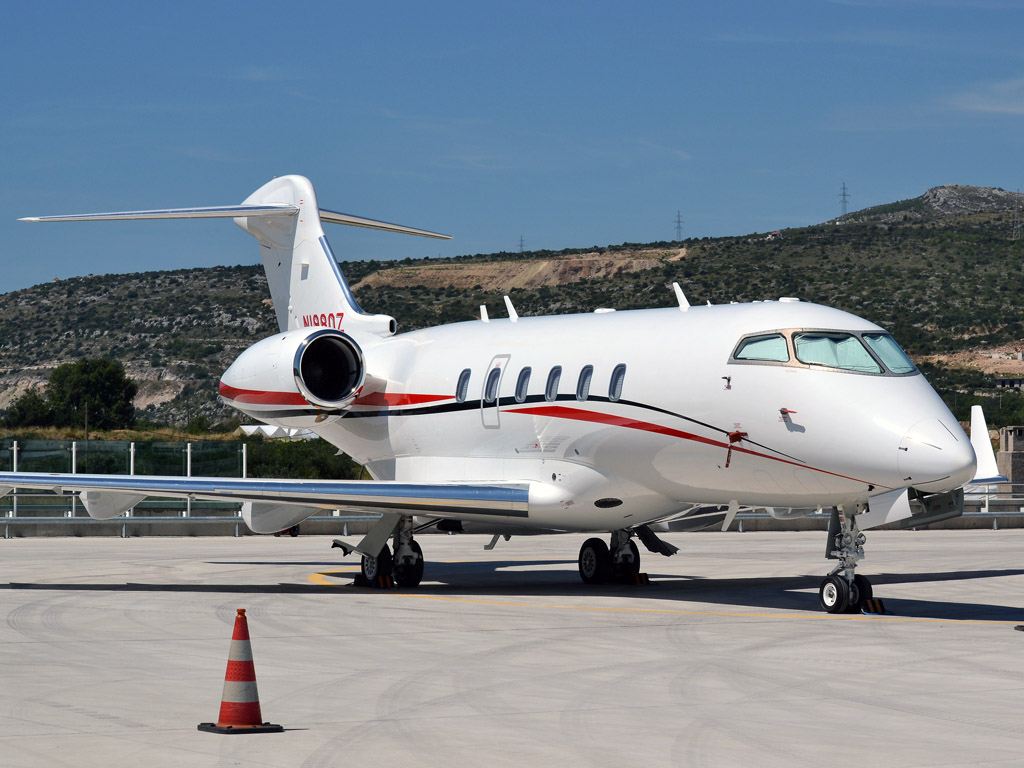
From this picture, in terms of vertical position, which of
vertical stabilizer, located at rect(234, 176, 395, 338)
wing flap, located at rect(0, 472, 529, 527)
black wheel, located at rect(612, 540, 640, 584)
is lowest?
black wheel, located at rect(612, 540, 640, 584)

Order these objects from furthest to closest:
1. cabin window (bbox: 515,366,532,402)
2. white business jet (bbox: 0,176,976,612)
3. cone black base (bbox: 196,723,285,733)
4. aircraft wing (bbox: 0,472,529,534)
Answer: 1. cabin window (bbox: 515,366,532,402)
2. aircraft wing (bbox: 0,472,529,534)
3. white business jet (bbox: 0,176,976,612)
4. cone black base (bbox: 196,723,285,733)

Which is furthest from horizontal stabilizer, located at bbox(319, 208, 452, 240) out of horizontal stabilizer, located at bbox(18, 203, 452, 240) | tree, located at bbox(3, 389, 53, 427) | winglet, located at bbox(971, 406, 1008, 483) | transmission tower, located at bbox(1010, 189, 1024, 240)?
transmission tower, located at bbox(1010, 189, 1024, 240)

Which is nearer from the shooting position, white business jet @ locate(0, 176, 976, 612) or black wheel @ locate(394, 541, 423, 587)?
white business jet @ locate(0, 176, 976, 612)

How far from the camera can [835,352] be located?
48.0 ft

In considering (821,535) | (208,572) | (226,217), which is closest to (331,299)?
(226,217)

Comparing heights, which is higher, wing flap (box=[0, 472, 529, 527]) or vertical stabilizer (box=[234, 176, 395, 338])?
vertical stabilizer (box=[234, 176, 395, 338])

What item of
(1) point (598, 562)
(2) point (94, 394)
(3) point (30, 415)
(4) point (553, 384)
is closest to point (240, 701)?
(4) point (553, 384)

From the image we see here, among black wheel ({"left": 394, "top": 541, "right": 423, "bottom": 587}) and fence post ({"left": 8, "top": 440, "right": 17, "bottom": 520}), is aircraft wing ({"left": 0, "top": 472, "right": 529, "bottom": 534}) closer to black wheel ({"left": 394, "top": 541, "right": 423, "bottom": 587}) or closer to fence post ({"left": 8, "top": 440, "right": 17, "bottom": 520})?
black wheel ({"left": 394, "top": 541, "right": 423, "bottom": 587})

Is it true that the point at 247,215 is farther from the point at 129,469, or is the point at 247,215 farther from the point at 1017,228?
the point at 1017,228

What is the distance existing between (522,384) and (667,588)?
3.33 m

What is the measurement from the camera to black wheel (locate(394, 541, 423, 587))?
60.3ft

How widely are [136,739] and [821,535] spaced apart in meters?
27.6

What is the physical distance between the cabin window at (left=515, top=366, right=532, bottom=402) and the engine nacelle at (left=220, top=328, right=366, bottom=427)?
3.05m

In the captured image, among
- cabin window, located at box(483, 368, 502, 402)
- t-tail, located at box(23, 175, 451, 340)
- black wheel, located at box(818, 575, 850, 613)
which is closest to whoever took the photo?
black wheel, located at box(818, 575, 850, 613)
